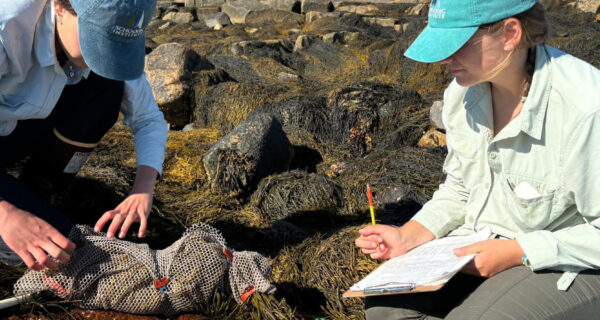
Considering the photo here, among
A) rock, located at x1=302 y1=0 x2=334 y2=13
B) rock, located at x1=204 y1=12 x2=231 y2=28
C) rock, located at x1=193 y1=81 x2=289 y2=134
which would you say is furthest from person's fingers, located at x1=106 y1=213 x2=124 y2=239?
rock, located at x1=302 y1=0 x2=334 y2=13

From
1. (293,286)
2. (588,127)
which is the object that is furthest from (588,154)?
(293,286)

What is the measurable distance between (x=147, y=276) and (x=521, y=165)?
165 centimetres

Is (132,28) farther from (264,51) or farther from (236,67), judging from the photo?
(264,51)

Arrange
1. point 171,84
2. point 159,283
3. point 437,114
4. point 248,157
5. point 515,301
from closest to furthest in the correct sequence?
point 515,301 < point 159,283 < point 248,157 < point 437,114 < point 171,84

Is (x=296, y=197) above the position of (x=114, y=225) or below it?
below

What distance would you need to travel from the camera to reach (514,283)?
1.92 metres

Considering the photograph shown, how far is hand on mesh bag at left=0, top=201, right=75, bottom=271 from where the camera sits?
6.95ft

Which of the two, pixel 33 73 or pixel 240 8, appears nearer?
pixel 33 73

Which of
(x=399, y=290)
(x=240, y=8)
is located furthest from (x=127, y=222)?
(x=240, y=8)

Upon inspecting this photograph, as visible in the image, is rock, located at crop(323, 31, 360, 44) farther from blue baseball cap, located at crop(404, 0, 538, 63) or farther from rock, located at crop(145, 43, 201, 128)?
blue baseball cap, located at crop(404, 0, 538, 63)

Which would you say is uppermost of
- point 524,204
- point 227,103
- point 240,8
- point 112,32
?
point 112,32

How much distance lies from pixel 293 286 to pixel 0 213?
4.84 ft

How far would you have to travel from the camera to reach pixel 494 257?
6.51 feet

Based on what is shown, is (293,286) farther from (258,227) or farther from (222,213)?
(222,213)
